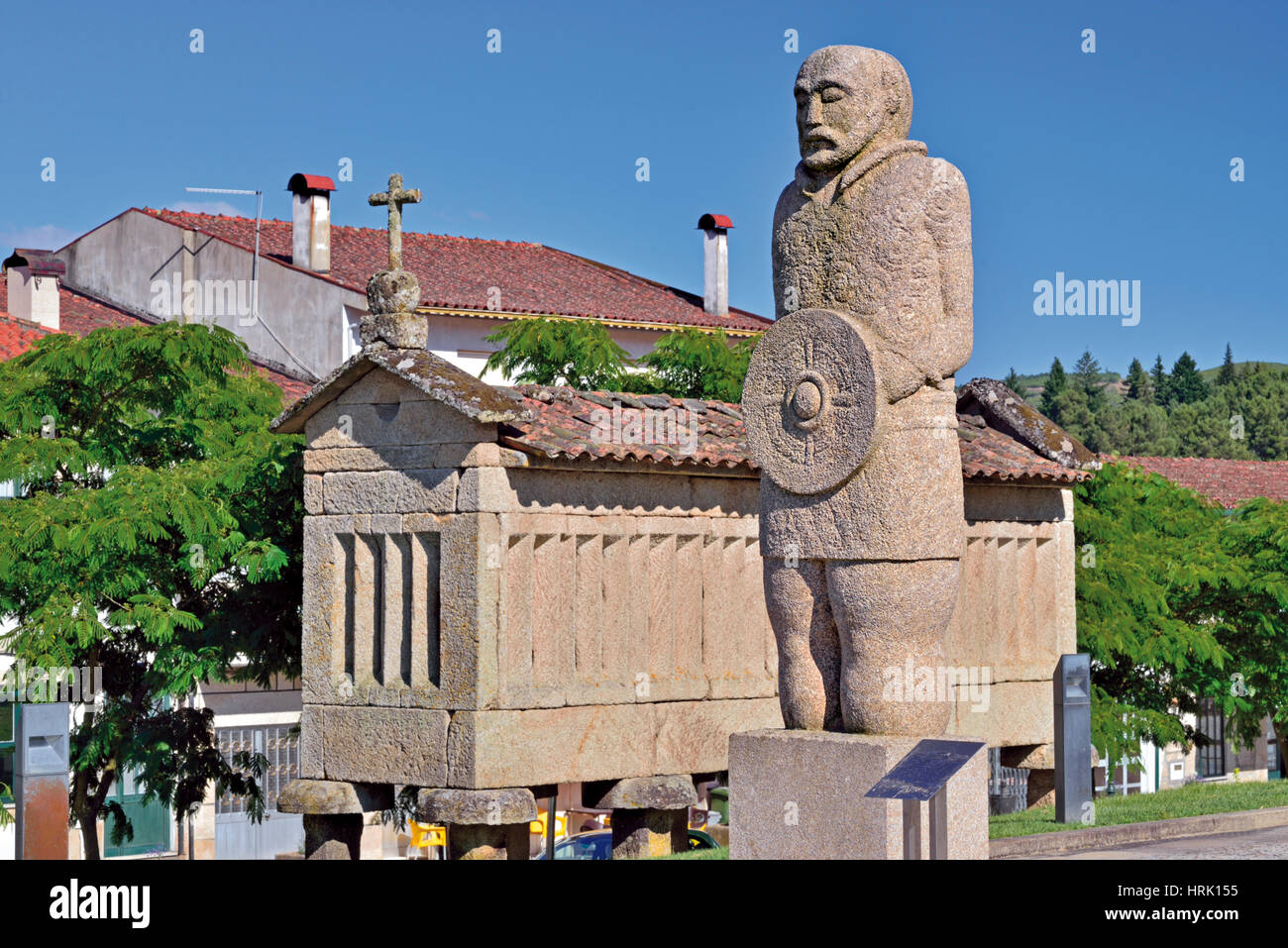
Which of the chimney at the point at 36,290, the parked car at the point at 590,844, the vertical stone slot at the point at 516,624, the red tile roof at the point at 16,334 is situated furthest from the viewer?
the chimney at the point at 36,290

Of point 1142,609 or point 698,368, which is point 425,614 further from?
point 1142,609

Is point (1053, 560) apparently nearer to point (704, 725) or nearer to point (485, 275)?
point (704, 725)

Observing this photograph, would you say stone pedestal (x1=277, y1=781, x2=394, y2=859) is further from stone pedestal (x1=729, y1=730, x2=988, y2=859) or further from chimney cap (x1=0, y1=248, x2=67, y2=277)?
chimney cap (x1=0, y1=248, x2=67, y2=277)

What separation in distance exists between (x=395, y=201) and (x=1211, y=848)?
889 centimetres

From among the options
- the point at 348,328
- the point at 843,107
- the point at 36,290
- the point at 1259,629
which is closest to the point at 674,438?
the point at 843,107

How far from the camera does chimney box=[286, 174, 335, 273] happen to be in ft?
107

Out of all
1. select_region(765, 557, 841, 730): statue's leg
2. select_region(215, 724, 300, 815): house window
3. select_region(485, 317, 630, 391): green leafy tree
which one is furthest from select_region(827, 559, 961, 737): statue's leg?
select_region(215, 724, 300, 815): house window

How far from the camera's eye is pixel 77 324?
3219 cm

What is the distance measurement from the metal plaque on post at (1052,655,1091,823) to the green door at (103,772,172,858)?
17.4 metres

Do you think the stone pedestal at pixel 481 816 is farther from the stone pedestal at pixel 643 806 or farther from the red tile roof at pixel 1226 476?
the red tile roof at pixel 1226 476

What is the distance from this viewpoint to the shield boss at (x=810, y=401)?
9.04m

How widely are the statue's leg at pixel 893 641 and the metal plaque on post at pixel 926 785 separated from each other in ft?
3.16

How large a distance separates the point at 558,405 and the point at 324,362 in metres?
18.6

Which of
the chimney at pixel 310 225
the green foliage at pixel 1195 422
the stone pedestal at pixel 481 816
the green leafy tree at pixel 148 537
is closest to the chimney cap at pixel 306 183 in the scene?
the chimney at pixel 310 225
